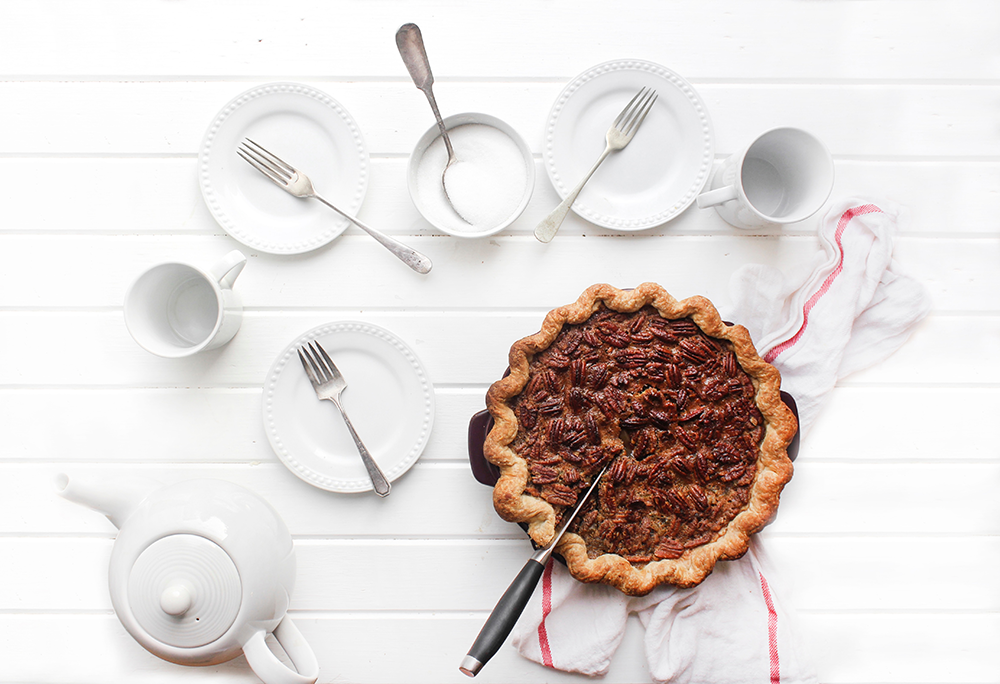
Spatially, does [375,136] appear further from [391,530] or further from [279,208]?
[391,530]

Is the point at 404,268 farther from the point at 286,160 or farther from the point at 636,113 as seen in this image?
the point at 636,113

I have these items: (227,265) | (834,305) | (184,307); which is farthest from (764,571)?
(184,307)

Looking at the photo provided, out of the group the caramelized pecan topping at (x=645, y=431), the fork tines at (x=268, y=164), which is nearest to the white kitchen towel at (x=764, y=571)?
the caramelized pecan topping at (x=645, y=431)

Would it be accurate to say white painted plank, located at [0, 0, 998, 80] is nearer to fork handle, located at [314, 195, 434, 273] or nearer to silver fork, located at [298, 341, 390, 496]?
fork handle, located at [314, 195, 434, 273]

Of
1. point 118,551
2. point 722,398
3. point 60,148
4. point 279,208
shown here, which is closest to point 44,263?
point 60,148

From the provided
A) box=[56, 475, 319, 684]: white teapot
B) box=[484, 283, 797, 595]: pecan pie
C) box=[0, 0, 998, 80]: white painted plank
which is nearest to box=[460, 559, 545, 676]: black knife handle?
box=[484, 283, 797, 595]: pecan pie

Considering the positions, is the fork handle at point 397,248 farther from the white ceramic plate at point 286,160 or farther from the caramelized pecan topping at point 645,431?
the caramelized pecan topping at point 645,431
